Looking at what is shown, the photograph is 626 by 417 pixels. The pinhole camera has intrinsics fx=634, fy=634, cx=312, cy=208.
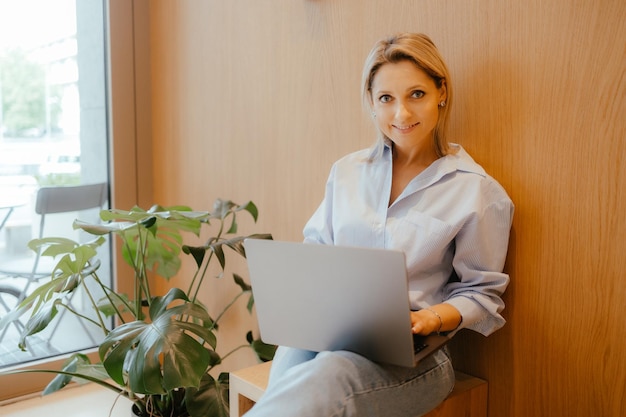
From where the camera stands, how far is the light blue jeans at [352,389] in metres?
1.21

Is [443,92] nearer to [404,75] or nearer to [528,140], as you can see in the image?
[404,75]

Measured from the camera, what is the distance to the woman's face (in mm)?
1505

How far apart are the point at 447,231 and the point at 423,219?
0.07m

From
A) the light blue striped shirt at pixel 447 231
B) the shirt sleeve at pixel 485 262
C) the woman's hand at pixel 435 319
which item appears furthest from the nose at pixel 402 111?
the woman's hand at pixel 435 319

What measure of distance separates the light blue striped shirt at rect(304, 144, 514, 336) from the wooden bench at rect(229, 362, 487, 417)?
6.9 inches

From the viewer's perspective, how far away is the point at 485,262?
1.46 meters

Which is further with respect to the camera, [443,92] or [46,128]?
[46,128]

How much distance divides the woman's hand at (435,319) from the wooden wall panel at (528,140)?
0.21 metres

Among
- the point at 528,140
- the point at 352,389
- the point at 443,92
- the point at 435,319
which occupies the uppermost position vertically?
the point at 443,92

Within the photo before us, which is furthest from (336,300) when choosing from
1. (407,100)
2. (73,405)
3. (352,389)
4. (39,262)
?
(39,262)

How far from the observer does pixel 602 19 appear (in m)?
1.31

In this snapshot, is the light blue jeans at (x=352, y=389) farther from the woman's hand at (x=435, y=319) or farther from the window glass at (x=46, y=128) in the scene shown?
the window glass at (x=46, y=128)

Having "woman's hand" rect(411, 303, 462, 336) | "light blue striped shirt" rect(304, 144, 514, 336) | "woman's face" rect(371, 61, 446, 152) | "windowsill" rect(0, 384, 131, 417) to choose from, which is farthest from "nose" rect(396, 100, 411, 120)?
"windowsill" rect(0, 384, 131, 417)

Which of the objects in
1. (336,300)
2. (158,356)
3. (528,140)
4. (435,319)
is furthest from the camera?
(158,356)
